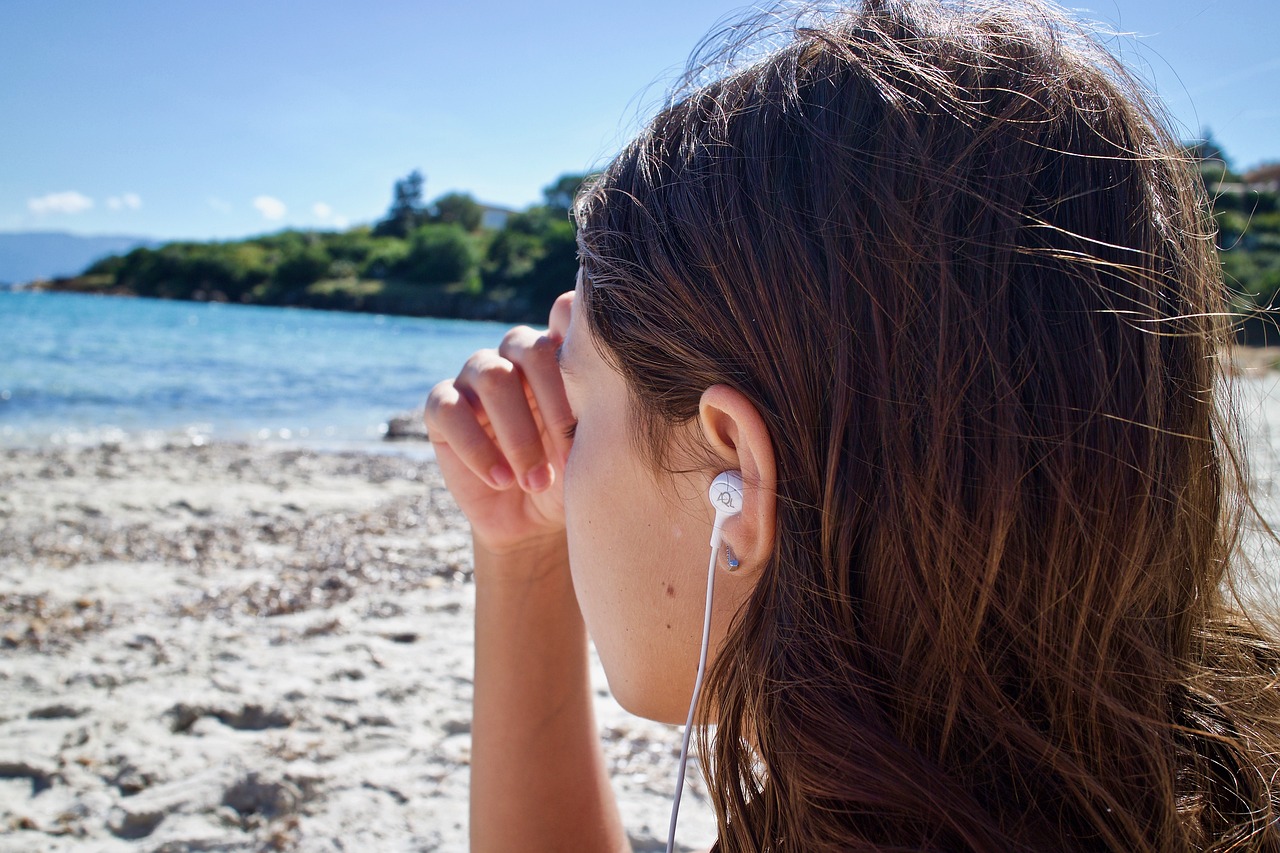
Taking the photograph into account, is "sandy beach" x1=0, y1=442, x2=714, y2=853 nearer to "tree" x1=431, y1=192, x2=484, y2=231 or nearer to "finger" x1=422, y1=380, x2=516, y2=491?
"finger" x1=422, y1=380, x2=516, y2=491

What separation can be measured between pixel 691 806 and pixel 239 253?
6805 cm

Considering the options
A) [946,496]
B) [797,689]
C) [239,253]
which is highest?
[239,253]

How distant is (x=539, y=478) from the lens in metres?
1.50

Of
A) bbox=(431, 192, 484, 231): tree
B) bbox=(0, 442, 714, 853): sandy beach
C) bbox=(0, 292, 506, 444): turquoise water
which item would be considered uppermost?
bbox=(431, 192, 484, 231): tree

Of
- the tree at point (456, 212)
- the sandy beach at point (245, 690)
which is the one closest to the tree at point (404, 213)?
the tree at point (456, 212)

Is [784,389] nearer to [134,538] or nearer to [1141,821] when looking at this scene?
[1141,821]

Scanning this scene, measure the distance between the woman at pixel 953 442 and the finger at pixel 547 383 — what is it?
0.47 metres

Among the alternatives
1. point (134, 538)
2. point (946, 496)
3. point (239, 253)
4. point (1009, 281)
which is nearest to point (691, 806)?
point (946, 496)

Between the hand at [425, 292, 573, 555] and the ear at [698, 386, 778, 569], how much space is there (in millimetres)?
545

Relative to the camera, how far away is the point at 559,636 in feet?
5.01

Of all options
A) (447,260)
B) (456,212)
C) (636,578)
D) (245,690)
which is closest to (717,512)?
(636,578)

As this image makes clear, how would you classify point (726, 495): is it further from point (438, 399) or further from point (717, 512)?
point (438, 399)

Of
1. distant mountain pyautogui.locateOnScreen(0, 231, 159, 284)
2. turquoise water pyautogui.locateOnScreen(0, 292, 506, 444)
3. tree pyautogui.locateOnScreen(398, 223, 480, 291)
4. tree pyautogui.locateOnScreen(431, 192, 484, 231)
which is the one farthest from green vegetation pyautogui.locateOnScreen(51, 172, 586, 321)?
distant mountain pyautogui.locateOnScreen(0, 231, 159, 284)

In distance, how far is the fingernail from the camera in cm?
148
